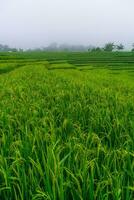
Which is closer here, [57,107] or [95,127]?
[95,127]

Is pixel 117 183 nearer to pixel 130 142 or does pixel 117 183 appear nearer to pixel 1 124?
pixel 130 142

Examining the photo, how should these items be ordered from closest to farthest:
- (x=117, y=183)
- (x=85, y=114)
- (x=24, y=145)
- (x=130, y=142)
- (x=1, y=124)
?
1. (x=117, y=183)
2. (x=24, y=145)
3. (x=130, y=142)
4. (x=1, y=124)
5. (x=85, y=114)

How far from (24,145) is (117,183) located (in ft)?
4.64

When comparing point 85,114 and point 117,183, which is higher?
point 117,183

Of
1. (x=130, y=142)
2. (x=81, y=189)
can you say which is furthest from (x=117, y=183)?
(x=130, y=142)

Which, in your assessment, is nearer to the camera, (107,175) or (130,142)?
(107,175)

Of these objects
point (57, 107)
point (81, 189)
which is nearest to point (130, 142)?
point (81, 189)

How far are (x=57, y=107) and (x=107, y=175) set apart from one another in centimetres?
424

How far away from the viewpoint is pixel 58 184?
137 inches

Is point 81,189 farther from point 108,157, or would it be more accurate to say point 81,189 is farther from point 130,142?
point 130,142

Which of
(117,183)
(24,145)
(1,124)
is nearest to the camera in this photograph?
(117,183)

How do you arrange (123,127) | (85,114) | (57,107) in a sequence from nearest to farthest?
(123,127)
(85,114)
(57,107)

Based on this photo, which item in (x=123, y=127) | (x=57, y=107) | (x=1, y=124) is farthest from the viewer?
(x=57, y=107)

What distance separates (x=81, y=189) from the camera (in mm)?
3443
